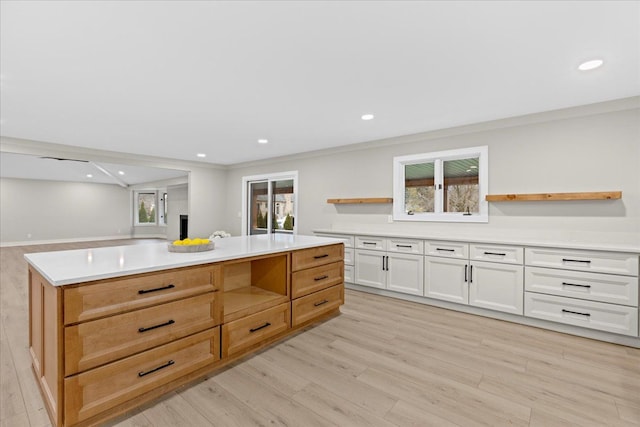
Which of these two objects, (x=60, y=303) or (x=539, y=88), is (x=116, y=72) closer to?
(x=60, y=303)

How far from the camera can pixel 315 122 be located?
393cm

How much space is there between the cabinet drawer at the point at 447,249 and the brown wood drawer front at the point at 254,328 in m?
2.02

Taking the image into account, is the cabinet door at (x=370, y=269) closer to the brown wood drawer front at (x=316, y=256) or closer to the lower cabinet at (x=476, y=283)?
the lower cabinet at (x=476, y=283)

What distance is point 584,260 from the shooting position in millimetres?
2854

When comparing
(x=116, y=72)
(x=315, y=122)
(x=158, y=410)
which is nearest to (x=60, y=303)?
(x=158, y=410)

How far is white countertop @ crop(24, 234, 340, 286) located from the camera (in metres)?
1.59

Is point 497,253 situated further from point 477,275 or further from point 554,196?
point 554,196

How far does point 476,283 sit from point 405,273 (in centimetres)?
85

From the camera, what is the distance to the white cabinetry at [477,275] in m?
3.21

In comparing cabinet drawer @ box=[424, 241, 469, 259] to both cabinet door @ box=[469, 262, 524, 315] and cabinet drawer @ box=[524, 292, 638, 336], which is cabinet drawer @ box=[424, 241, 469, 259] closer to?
cabinet door @ box=[469, 262, 524, 315]

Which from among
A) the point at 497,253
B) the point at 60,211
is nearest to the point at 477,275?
the point at 497,253

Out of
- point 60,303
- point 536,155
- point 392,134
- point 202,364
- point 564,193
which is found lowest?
point 202,364

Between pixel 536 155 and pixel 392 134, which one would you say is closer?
pixel 536 155

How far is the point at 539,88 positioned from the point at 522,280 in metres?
1.91
